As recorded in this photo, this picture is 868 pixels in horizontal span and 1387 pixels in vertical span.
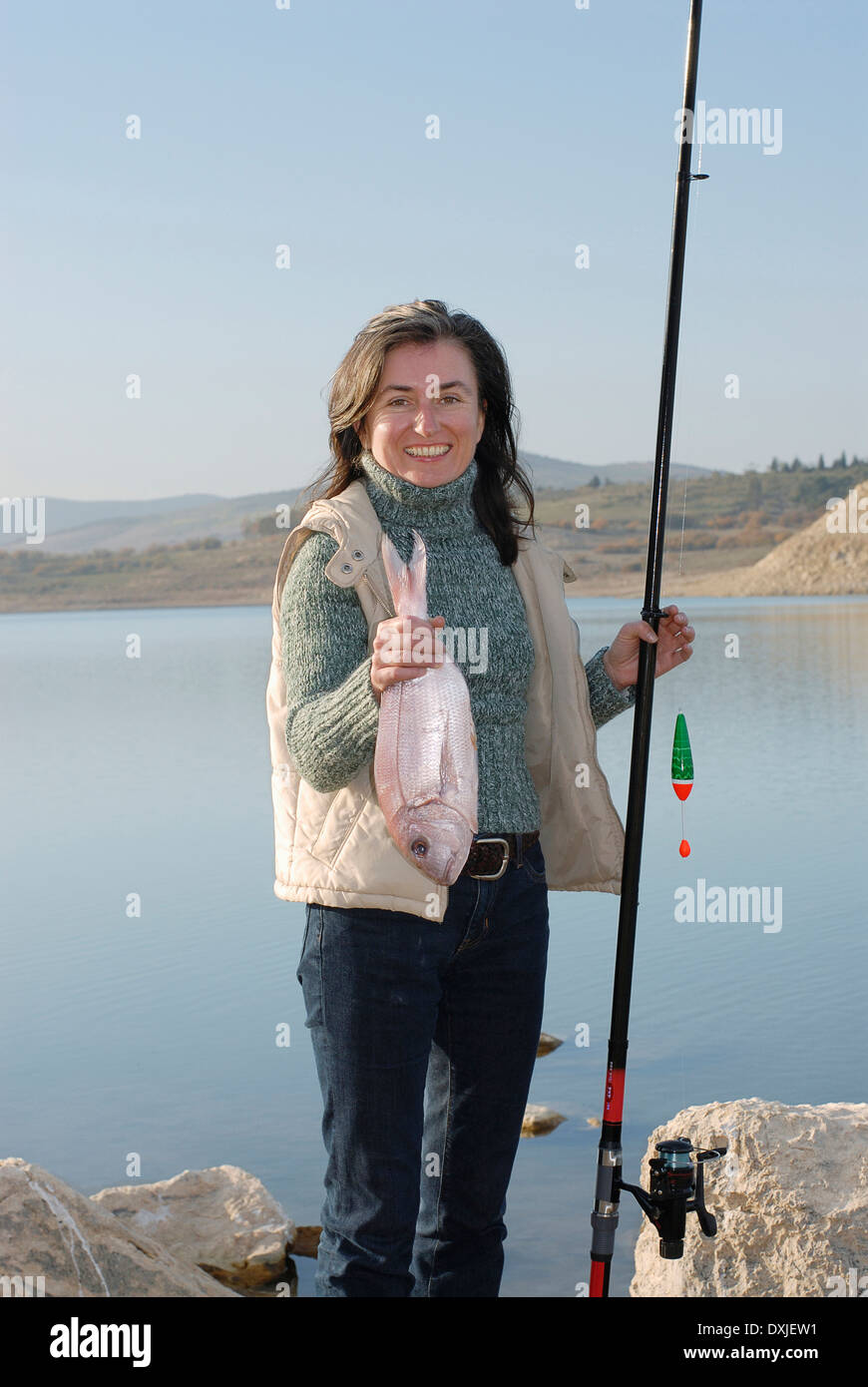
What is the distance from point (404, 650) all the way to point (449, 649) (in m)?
0.35

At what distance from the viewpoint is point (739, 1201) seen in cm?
397

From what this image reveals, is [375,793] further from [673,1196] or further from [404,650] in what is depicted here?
[673,1196]

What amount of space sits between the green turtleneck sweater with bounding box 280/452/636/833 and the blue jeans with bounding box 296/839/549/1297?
0.22 m

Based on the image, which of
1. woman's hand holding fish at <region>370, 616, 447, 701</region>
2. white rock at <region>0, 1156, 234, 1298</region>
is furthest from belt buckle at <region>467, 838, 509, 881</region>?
white rock at <region>0, 1156, 234, 1298</region>

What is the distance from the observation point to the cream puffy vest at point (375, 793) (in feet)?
9.12

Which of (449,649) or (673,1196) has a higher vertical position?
(449,649)

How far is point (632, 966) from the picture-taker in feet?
10.2

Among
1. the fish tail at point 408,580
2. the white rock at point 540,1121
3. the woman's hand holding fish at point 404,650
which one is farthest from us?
the white rock at point 540,1121

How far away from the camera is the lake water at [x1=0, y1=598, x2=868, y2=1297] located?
603 cm

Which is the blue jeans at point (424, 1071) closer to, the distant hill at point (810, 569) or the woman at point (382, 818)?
the woman at point (382, 818)

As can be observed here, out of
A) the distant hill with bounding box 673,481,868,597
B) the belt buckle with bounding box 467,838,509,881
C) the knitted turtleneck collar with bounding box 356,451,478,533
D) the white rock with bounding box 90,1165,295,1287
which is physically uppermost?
the distant hill with bounding box 673,481,868,597

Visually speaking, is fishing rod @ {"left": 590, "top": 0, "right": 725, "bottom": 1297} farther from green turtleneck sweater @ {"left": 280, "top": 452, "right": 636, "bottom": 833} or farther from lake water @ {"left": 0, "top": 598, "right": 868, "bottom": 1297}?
lake water @ {"left": 0, "top": 598, "right": 868, "bottom": 1297}

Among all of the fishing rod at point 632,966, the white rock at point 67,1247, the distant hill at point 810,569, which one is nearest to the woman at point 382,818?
the fishing rod at point 632,966

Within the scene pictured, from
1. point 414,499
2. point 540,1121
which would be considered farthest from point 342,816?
point 540,1121
